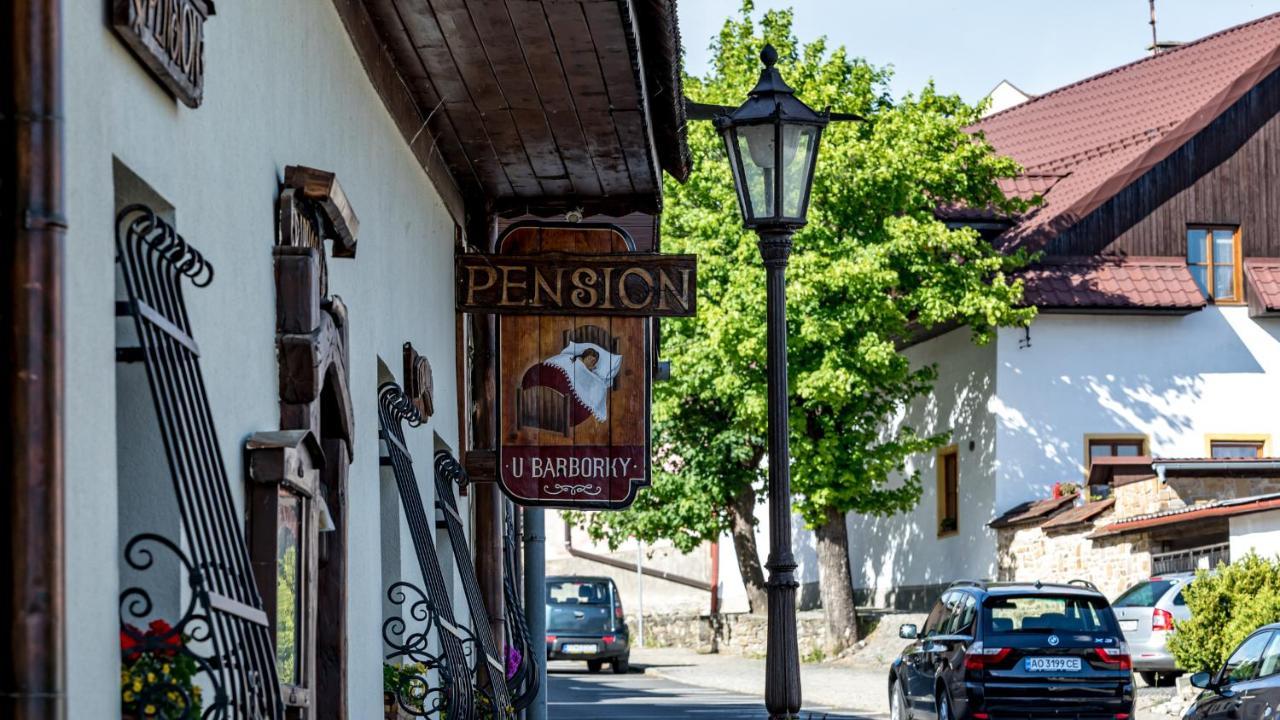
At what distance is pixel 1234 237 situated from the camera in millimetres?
37219

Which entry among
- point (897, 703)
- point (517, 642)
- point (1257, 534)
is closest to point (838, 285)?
point (1257, 534)

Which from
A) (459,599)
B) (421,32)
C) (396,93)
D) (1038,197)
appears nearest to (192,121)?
(421,32)

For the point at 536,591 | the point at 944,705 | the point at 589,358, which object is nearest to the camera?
the point at 589,358

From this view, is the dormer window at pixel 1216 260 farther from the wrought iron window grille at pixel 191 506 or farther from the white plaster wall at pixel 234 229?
the wrought iron window grille at pixel 191 506

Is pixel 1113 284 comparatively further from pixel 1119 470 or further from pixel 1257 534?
pixel 1257 534

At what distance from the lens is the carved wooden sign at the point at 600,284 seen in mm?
9773

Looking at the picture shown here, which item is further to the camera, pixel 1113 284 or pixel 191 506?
pixel 1113 284

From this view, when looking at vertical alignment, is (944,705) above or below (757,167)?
below

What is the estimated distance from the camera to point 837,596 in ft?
115

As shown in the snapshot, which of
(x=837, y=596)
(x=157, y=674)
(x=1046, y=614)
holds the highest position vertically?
(x=157, y=674)

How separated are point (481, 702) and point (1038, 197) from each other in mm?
28794

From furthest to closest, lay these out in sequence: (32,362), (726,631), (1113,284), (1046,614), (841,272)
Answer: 1. (726,631)
2. (1113,284)
3. (841,272)
4. (1046,614)
5. (32,362)

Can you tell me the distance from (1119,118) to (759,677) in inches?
645

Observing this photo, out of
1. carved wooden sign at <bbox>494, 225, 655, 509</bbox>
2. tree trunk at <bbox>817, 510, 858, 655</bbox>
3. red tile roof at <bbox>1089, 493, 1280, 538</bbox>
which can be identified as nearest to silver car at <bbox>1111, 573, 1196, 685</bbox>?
red tile roof at <bbox>1089, 493, 1280, 538</bbox>
